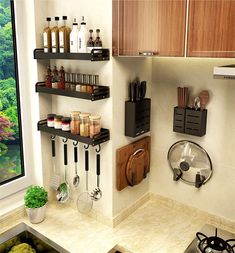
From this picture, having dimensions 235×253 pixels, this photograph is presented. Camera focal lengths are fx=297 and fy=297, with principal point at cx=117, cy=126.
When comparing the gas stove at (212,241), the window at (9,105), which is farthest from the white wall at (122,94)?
the window at (9,105)

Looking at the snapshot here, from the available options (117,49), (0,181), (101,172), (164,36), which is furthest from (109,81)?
(0,181)

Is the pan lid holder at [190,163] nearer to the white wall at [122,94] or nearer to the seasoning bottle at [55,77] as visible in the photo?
the white wall at [122,94]

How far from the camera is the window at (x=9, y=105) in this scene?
64.7 inches

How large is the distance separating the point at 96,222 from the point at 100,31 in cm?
107

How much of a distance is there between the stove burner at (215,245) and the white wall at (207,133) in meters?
0.24

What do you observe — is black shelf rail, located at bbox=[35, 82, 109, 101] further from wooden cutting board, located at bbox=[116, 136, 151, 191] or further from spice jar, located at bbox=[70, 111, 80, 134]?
wooden cutting board, located at bbox=[116, 136, 151, 191]

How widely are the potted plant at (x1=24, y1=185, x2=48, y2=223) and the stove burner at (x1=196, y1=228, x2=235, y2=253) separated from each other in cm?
88

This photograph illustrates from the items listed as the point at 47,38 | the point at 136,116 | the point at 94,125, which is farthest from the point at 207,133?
the point at 47,38

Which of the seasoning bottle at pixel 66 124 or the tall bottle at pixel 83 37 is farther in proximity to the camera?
the seasoning bottle at pixel 66 124

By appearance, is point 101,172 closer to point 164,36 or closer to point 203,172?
point 203,172

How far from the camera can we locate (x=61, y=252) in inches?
60.7

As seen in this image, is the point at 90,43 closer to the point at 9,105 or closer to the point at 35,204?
the point at 9,105

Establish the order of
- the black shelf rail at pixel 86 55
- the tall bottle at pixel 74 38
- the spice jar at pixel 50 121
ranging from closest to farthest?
the black shelf rail at pixel 86 55 → the tall bottle at pixel 74 38 → the spice jar at pixel 50 121

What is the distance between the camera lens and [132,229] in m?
1.68
